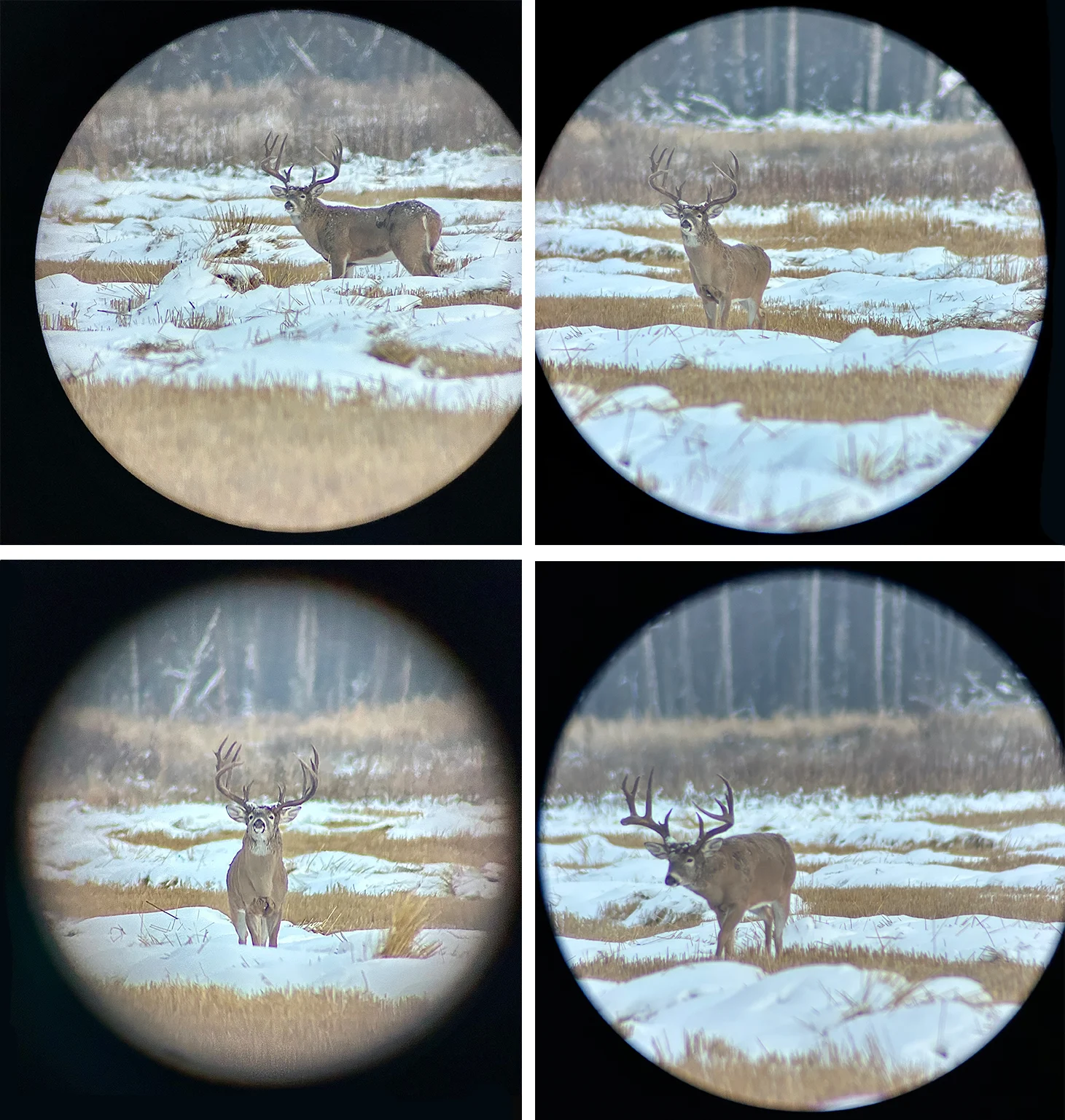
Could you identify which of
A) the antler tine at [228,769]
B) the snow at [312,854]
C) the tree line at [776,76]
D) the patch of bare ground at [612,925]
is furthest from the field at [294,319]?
the patch of bare ground at [612,925]

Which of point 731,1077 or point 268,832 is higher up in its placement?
point 268,832

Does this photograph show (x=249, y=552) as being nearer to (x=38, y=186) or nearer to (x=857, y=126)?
(x=38, y=186)

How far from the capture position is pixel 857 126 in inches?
62.1

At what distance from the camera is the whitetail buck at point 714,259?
1566 millimetres

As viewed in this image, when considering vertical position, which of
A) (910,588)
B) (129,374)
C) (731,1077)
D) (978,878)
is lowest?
(731,1077)

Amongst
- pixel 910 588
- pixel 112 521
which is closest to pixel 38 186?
pixel 112 521

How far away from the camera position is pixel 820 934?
1.56m

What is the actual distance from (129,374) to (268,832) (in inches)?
29.4

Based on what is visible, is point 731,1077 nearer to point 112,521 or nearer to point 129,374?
point 112,521

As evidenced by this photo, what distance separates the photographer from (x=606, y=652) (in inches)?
62.6

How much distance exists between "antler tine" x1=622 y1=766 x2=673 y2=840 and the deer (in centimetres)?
85

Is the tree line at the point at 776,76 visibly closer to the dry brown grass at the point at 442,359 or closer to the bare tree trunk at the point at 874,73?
the bare tree trunk at the point at 874,73

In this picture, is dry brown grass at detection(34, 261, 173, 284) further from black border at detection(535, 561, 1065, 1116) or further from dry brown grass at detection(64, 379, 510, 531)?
black border at detection(535, 561, 1065, 1116)

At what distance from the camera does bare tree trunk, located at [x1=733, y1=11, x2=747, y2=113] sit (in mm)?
1581
